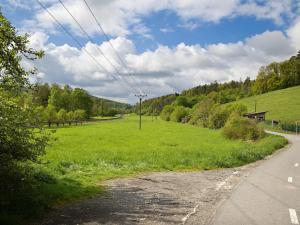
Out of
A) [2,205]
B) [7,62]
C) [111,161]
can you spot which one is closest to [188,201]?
[2,205]

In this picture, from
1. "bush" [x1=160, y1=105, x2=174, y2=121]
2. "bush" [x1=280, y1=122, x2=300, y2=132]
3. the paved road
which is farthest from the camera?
"bush" [x1=160, y1=105, x2=174, y2=121]

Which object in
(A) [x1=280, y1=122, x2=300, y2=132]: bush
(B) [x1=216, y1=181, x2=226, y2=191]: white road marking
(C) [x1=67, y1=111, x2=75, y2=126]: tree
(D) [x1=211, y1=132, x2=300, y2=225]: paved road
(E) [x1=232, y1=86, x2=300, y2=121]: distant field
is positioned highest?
(E) [x1=232, y1=86, x2=300, y2=121]: distant field

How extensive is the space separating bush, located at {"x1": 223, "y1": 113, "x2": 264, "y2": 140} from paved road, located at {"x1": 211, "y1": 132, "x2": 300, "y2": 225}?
113ft

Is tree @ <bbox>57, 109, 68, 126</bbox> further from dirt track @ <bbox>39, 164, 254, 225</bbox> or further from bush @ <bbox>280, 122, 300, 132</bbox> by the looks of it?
dirt track @ <bbox>39, 164, 254, 225</bbox>

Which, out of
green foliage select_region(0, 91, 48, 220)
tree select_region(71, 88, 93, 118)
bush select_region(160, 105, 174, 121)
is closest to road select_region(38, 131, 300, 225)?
green foliage select_region(0, 91, 48, 220)

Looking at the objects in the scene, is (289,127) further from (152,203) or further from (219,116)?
(152,203)

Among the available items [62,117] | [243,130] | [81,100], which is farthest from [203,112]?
[243,130]

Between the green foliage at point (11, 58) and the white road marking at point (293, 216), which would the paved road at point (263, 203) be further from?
the green foliage at point (11, 58)

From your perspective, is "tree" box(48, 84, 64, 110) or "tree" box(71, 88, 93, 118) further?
"tree" box(71, 88, 93, 118)

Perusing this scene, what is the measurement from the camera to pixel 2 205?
10.2m

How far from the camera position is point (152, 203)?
12.7m

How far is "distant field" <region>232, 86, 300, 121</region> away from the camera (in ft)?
350

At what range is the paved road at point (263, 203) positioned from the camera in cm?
1057

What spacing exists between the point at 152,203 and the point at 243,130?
43989 mm
